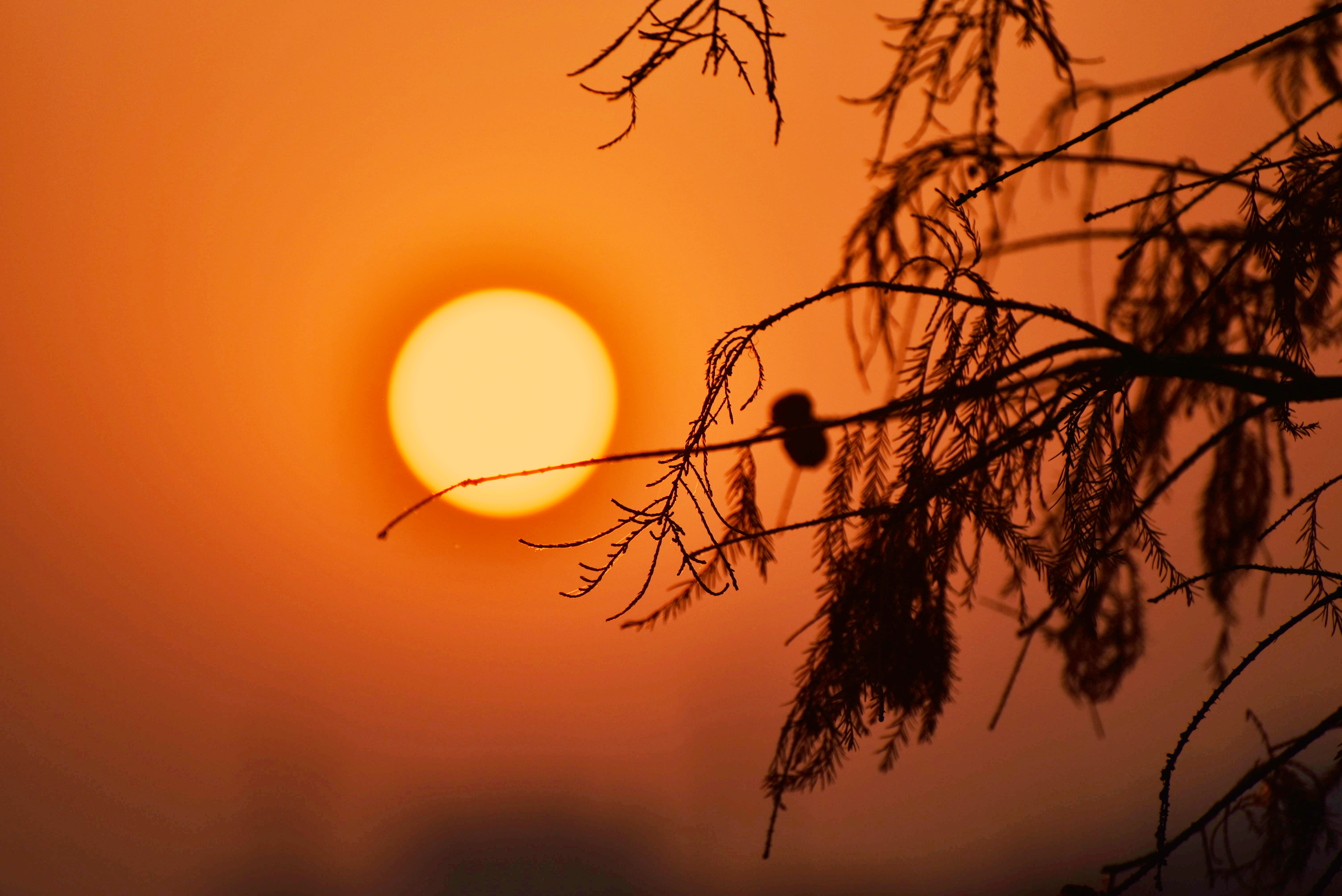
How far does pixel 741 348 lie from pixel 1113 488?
56cm

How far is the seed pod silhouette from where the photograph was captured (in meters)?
1.35

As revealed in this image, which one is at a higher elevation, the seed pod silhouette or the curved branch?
the seed pod silhouette

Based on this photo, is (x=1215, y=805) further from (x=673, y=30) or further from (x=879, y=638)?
(x=673, y=30)

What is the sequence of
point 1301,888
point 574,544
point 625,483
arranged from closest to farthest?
point 574,544 < point 1301,888 < point 625,483

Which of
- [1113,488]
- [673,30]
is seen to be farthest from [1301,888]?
[673,30]

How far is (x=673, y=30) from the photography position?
3.53ft

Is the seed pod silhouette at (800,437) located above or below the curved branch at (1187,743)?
above

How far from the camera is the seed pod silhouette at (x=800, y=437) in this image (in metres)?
1.35

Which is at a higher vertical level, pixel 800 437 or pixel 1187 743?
pixel 800 437

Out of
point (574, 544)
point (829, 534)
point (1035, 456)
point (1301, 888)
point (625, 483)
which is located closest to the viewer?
point (574, 544)

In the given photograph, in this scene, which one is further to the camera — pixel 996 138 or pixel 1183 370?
pixel 996 138

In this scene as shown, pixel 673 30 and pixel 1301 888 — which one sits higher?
pixel 673 30

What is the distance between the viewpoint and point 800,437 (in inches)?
51.1

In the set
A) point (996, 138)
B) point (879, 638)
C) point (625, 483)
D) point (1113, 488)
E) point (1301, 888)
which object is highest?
point (996, 138)
